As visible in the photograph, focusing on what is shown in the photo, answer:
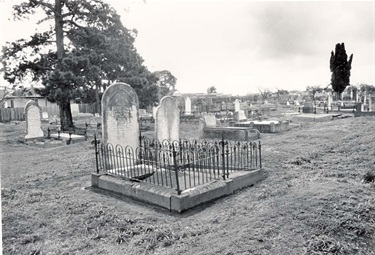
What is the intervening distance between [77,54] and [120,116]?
12941 mm

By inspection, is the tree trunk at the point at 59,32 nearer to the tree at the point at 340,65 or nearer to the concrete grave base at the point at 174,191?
the concrete grave base at the point at 174,191

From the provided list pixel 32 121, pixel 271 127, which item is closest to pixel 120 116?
pixel 271 127

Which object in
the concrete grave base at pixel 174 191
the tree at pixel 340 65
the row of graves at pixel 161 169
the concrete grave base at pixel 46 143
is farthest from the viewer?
the tree at pixel 340 65

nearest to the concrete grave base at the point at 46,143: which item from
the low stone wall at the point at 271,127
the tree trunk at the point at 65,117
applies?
the tree trunk at the point at 65,117

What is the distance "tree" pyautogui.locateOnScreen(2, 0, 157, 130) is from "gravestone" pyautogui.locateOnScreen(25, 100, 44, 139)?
1423mm

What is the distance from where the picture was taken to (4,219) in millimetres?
5336

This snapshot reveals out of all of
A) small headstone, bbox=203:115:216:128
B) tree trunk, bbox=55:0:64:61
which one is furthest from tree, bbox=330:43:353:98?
tree trunk, bbox=55:0:64:61

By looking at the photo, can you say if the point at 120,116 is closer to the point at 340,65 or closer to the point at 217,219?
the point at 217,219

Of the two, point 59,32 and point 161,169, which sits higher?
point 59,32

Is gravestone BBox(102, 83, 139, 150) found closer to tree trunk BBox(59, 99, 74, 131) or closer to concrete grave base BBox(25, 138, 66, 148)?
concrete grave base BBox(25, 138, 66, 148)

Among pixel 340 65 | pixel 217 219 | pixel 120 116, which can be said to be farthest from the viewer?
pixel 340 65

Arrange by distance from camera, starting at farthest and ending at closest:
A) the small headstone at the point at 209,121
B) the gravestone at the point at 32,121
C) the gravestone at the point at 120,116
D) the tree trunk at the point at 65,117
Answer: the tree trunk at the point at 65,117
the gravestone at the point at 32,121
the small headstone at the point at 209,121
the gravestone at the point at 120,116

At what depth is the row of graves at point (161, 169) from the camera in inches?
231

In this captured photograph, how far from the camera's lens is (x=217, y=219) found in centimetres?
489
